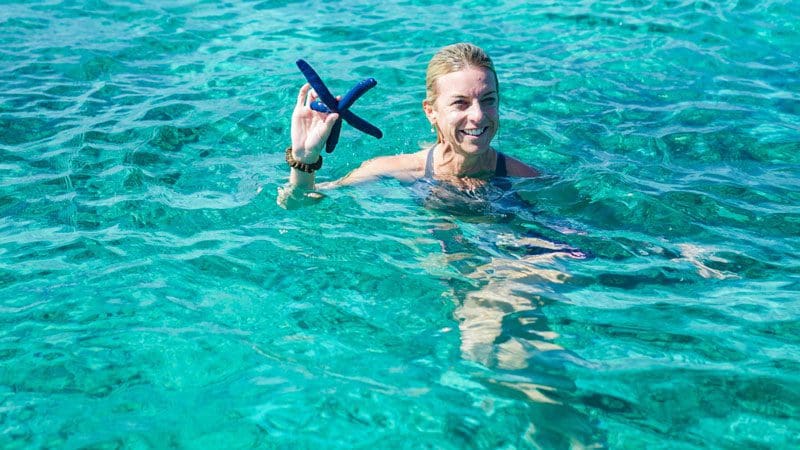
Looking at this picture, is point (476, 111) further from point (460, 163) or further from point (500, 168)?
point (500, 168)

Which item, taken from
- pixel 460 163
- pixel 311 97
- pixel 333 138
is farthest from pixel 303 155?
pixel 460 163

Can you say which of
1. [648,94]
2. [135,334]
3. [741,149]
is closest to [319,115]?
[135,334]

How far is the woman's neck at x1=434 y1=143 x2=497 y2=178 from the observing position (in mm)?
5740

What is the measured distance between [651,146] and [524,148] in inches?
39.3

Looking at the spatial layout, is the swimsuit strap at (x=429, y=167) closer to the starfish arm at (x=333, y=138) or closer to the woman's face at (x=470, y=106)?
the woman's face at (x=470, y=106)

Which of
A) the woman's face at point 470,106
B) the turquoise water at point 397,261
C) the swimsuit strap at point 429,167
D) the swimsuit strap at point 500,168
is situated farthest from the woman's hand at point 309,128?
the swimsuit strap at point 500,168

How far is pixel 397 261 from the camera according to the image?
491 centimetres

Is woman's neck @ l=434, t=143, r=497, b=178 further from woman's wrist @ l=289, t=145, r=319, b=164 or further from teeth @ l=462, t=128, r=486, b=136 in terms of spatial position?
woman's wrist @ l=289, t=145, r=319, b=164

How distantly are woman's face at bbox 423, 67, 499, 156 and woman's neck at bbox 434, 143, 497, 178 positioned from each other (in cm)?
21

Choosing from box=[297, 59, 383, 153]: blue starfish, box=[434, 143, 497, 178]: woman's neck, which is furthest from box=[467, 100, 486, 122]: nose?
box=[297, 59, 383, 153]: blue starfish

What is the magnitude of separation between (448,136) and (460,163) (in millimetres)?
233

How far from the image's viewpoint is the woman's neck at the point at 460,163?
18.8ft

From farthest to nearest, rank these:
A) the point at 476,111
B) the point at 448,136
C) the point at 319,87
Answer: the point at 448,136 < the point at 476,111 < the point at 319,87

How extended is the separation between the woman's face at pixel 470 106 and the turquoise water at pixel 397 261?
43cm
